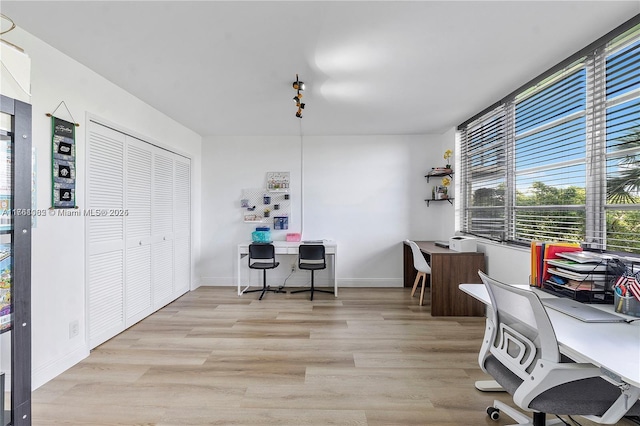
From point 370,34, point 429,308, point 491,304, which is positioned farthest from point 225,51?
point 429,308

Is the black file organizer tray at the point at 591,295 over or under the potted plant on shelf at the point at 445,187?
under

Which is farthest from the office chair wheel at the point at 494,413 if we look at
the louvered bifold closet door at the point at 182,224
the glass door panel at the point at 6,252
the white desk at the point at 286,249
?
the louvered bifold closet door at the point at 182,224

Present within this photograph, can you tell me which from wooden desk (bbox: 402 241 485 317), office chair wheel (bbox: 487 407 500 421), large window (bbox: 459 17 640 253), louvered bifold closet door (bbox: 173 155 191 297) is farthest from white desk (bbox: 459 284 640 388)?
louvered bifold closet door (bbox: 173 155 191 297)

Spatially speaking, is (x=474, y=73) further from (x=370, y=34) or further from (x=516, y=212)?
(x=516, y=212)

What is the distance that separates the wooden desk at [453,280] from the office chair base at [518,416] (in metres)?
1.75

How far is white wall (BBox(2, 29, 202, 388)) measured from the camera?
217 centimetres

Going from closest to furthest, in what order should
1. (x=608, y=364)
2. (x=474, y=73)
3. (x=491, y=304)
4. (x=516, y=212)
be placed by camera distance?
1. (x=608, y=364)
2. (x=491, y=304)
3. (x=474, y=73)
4. (x=516, y=212)

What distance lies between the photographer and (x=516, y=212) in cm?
322

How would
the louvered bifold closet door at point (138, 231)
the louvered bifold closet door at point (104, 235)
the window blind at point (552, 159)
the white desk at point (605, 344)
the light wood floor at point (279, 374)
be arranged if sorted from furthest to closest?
1. the louvered bifold closet door at point (138, 231)
2. the louvered bifold closet door at point (104, 235)
3. the window blind at point (552, 159)
4. the light wood floor at point (279, 374)
5. the white desk at point (605, 344)

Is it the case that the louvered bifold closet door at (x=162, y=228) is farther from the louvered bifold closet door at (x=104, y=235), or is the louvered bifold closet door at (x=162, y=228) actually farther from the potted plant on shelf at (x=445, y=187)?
the potted plant on shelf at (x=445, y=187)

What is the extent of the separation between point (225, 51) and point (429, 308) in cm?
372

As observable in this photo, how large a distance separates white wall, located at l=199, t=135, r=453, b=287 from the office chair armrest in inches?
143

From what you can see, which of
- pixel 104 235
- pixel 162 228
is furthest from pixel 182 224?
pixel 104 235

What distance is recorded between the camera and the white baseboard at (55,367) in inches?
84.5
